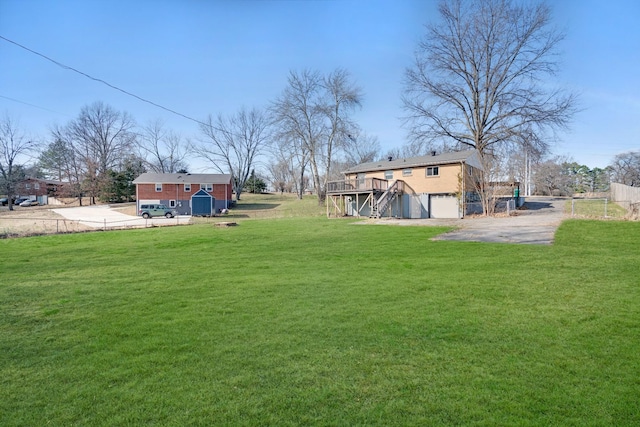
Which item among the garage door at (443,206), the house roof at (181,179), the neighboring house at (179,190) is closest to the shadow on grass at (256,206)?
the neighboring house at (179,190)

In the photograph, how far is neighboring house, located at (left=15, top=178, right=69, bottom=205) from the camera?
56.3 meters

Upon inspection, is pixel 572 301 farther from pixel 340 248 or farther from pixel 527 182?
pixel 527 182

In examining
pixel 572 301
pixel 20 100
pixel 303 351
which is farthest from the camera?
pixel 20 100

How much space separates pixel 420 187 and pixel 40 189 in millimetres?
68490

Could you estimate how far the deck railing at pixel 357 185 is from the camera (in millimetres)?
26469

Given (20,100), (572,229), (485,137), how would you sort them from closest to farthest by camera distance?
(572,229), (20,100), (485,137)

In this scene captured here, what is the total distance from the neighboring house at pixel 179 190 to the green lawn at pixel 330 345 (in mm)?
35423

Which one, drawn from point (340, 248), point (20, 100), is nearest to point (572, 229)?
point (340, 248)

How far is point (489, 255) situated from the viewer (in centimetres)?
872

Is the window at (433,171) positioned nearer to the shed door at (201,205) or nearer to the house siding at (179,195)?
the shed door at (201,205)

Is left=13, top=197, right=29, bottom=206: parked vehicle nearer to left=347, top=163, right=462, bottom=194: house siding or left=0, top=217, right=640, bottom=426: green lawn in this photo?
left=347, top=163, right=462, bottom=194: house siding

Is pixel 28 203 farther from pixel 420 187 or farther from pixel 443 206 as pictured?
pixel 443 206

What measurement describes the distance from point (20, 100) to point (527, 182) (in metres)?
58.8

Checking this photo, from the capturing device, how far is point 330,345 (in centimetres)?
377
